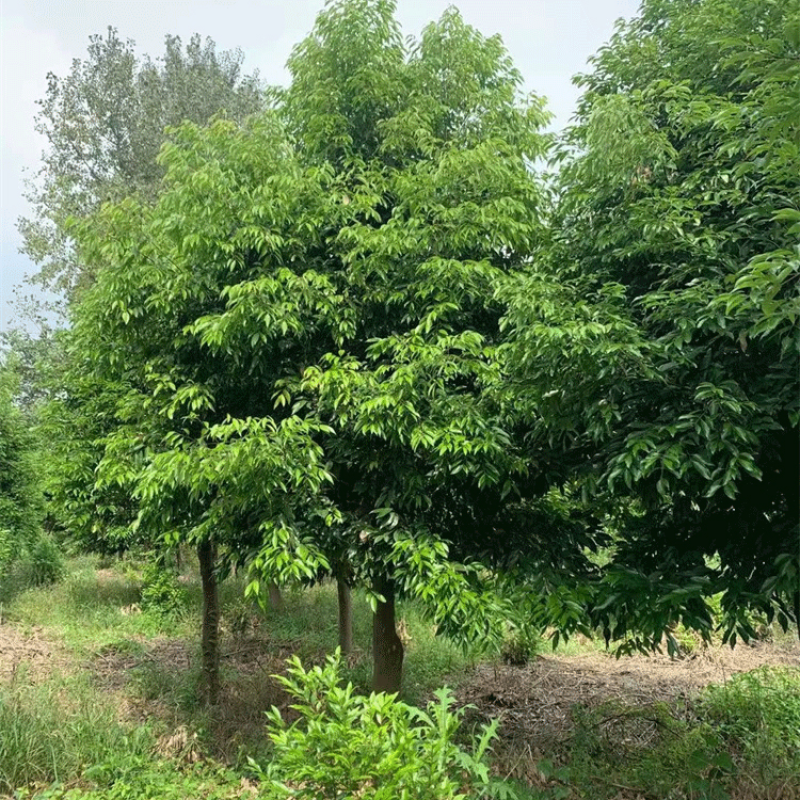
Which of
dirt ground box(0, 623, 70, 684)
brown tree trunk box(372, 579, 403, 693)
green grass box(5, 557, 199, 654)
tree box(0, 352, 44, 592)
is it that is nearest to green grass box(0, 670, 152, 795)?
dirt ground box(0, 623, 70, 684)

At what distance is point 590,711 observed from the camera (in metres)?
6.65

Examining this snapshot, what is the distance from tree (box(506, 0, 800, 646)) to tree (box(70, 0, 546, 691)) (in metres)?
0.73

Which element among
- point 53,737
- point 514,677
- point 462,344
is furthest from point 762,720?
point 53,737

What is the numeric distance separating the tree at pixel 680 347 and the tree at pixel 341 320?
2.39ft

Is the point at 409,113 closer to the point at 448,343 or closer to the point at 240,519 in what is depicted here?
the point at 448,343

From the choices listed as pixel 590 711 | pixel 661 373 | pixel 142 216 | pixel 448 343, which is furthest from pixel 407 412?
pixel 590 711

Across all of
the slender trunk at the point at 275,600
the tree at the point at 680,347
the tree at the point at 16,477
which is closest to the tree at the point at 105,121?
A: the tree at the point at 16,477

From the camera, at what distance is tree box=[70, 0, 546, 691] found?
4250 mm

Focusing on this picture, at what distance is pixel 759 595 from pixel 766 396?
1.08m

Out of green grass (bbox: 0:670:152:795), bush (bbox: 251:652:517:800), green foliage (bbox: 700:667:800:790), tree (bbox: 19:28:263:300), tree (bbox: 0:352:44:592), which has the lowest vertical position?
green foliage (bbox: 700:667:800:790)

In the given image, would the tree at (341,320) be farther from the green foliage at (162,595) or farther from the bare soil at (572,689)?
the green foliage at (162,595)

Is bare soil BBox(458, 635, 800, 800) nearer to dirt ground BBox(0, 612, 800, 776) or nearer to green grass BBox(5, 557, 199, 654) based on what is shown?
dirt ground BBox(0, 612, 800, 776)

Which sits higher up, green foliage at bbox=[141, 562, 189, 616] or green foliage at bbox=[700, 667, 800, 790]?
green foliage at bbox=[141, 562, 189, 616]

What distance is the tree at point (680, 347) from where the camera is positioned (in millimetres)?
3254
